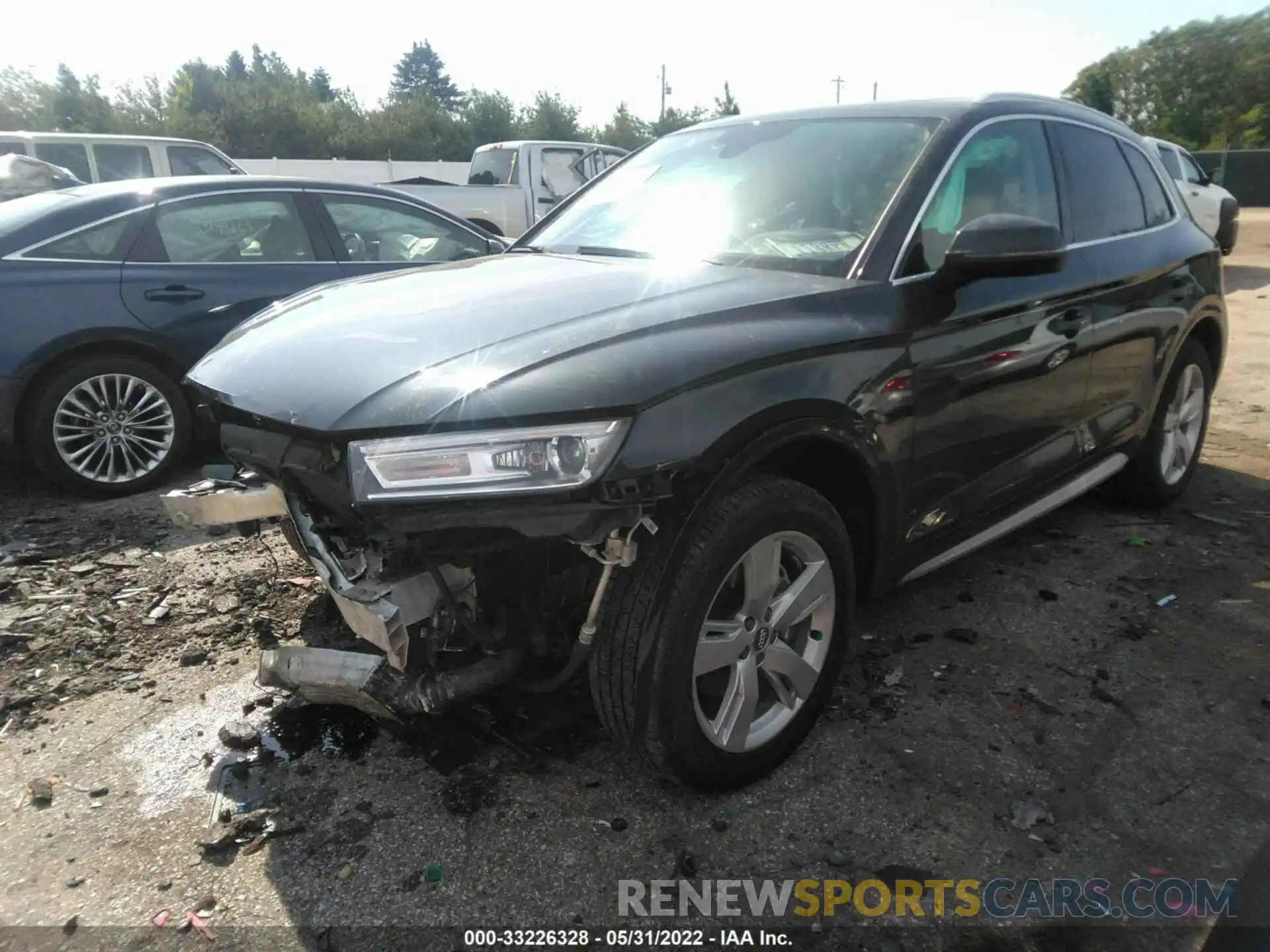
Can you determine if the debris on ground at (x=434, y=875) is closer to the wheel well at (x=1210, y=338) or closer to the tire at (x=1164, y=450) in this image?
the tire at (x=1164, y=450)

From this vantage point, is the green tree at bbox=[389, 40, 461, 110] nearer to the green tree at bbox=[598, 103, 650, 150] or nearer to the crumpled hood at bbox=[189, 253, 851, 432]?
the green tree at bbox=[598, 103, 650, 150]

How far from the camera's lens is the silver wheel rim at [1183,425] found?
14.5ft

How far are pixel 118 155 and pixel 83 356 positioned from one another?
8.25m

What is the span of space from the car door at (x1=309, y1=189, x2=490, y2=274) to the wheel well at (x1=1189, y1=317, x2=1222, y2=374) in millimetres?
3968

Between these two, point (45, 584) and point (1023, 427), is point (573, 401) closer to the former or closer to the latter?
point (1023, 427)

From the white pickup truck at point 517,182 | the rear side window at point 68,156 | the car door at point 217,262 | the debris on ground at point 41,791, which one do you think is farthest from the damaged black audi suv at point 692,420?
the rear side window at point 68,156

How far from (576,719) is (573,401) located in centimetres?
122

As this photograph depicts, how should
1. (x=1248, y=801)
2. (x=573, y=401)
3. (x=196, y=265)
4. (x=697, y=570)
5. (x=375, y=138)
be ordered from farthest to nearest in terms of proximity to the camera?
1. (x=375, y=138)
2. (x=196, y=265)
3. (x=1248, y=801)
4. (x=697, y=570)
5. (x=573, y=401)

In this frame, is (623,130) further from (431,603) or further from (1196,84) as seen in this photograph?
(431,603)

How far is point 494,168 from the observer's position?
13.2 m

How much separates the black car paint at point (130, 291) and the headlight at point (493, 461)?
11.7 ft

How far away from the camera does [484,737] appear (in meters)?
2.69

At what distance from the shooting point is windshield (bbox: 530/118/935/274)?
9.22ft

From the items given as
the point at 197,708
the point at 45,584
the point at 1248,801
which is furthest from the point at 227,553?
the point at 1248,801
